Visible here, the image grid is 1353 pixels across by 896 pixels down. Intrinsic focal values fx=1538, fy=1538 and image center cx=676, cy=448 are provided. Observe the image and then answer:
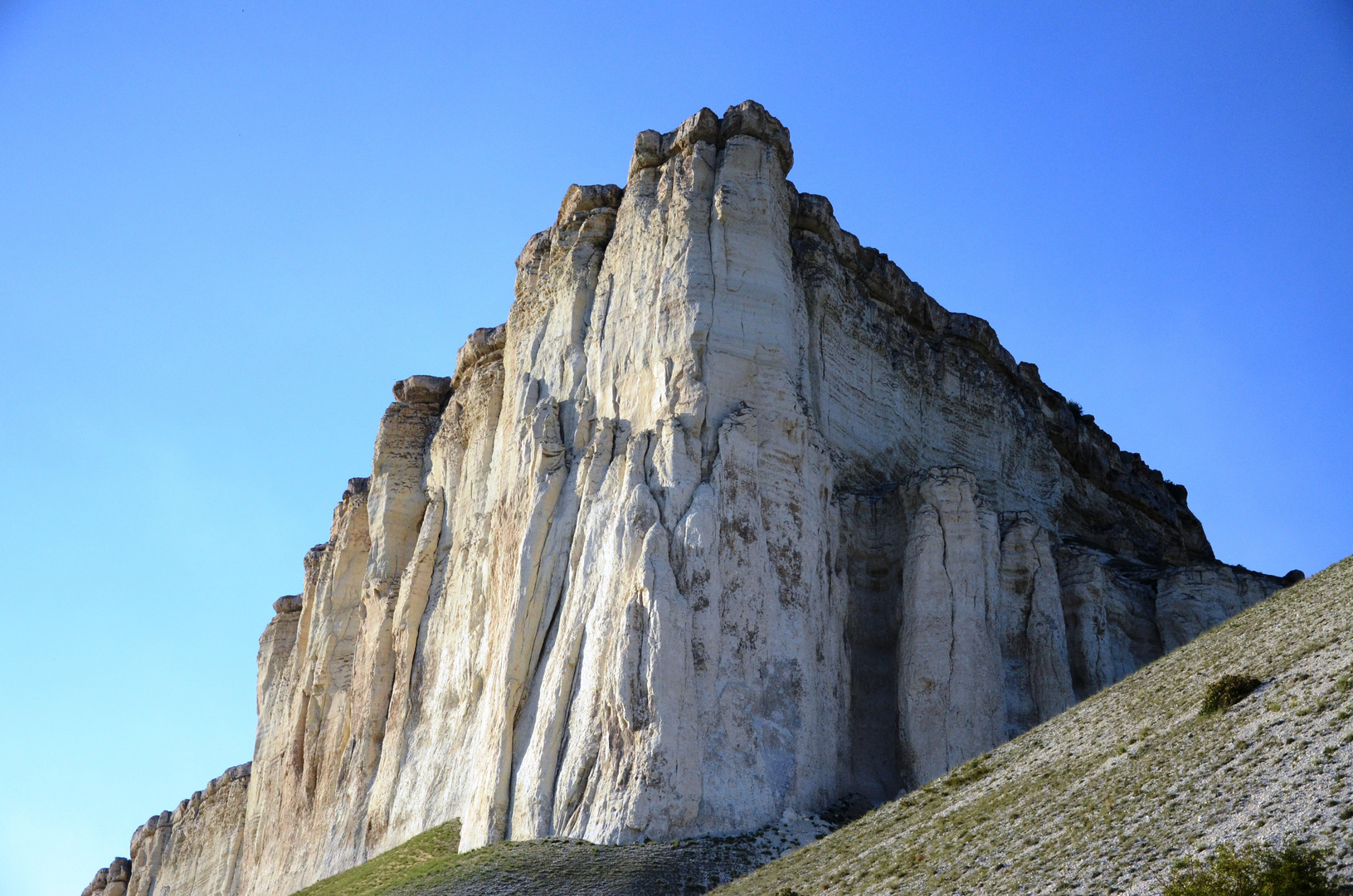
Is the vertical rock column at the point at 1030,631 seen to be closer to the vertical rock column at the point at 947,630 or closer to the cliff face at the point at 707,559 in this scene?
the cliff face at the point at 707,559

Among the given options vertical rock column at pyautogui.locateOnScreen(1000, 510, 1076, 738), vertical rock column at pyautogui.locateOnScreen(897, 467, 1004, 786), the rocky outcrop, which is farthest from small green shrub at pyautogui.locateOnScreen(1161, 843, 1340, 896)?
the rocky outcrop

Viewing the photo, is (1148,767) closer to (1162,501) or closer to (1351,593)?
(1351,593)

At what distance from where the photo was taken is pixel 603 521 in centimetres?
4509

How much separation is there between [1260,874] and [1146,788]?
5407mm

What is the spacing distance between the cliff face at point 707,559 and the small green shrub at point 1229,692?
46.0ft

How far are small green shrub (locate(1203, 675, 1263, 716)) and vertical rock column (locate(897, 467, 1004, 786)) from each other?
15273 millimetres

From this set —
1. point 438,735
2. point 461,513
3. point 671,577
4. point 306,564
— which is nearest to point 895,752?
point 671,577

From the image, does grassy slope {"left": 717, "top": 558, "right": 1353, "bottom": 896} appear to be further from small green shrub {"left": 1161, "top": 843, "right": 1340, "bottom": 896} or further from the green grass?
the green grass

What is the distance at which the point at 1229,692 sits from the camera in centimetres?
2919

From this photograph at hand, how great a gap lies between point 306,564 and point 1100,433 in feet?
125

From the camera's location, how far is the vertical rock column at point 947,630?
44969 mm

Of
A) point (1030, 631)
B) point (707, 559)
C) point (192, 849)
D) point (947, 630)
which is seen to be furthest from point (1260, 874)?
point (192, 849)

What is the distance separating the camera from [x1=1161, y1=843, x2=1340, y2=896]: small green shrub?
2084 cm

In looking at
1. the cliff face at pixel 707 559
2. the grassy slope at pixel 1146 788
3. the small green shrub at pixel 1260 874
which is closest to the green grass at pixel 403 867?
the cliff face at pixel 707 559
